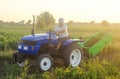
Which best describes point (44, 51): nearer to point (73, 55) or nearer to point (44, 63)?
point (44, 63)

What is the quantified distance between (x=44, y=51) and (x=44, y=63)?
0.64 metres

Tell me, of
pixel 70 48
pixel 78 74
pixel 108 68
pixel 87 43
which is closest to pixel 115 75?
pixel 108 68

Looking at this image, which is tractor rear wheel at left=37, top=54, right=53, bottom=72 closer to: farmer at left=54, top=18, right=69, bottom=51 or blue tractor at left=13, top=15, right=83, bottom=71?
blue tractor at left=13, top=15, right=83, bottom=71

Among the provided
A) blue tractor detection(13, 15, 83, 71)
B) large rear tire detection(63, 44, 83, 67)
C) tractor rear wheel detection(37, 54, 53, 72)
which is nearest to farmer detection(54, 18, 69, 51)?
blue tractor detection(13, 15, 83, 71)

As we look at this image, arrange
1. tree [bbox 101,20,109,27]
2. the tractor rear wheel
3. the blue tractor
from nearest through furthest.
A: the tractor rear wheel
the blue tractor
tree [bbox 101,20,109,27]

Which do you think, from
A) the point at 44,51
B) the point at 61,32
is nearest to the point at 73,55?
the point at 61,32

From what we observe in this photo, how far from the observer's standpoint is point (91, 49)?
11.5 meters

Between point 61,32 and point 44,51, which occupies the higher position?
point 61,32

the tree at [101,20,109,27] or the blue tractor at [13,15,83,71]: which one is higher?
the blue tractor at [13,15,83,71]

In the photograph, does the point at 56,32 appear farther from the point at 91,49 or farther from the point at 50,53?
the point at 91,49

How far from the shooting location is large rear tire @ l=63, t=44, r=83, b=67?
33.7ft

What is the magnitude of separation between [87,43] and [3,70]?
184 inches

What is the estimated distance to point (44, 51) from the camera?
10.1 metres

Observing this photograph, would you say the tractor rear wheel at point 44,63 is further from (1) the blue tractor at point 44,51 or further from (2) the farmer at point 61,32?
(2) the farmer at point 61,32
